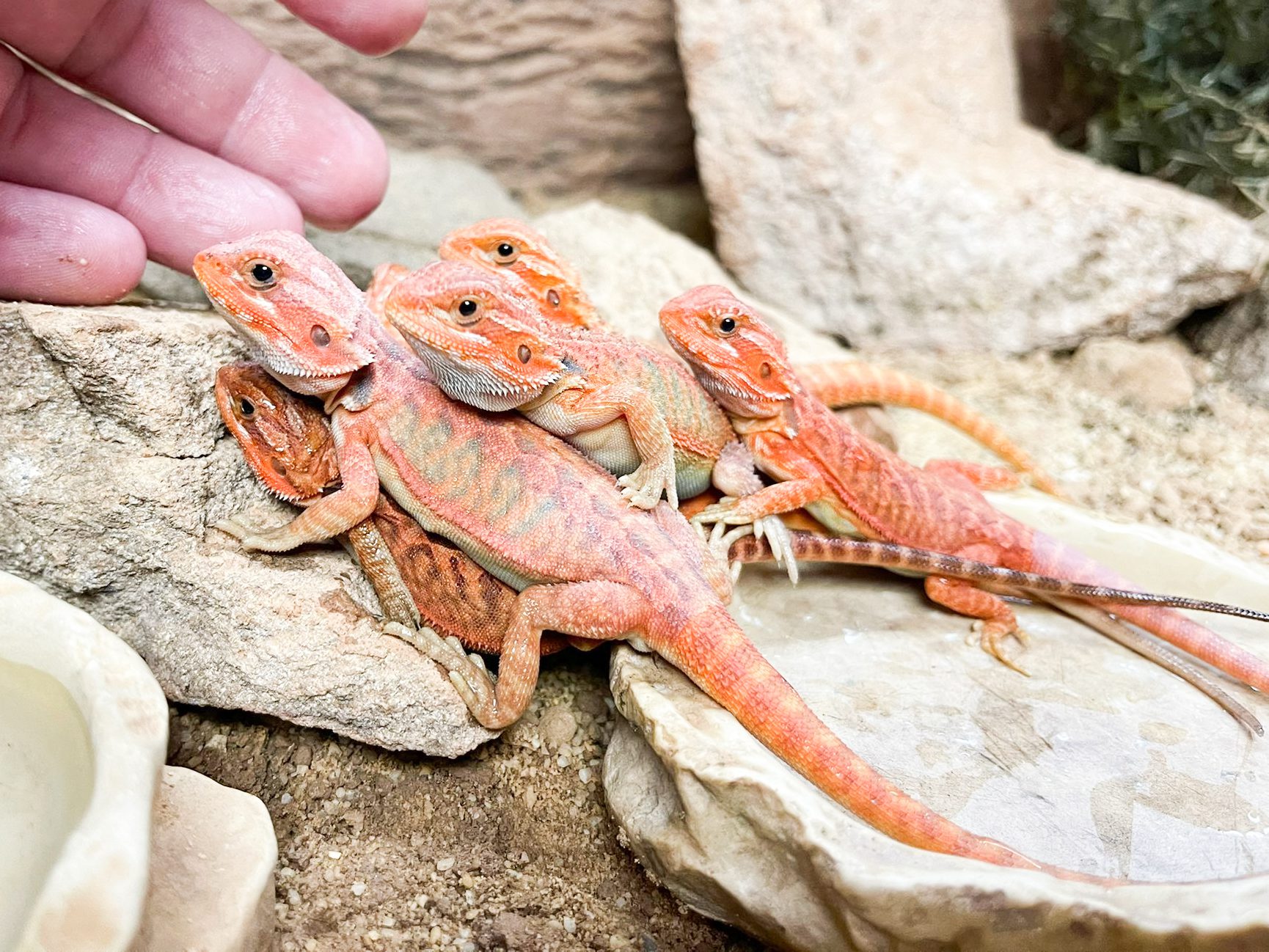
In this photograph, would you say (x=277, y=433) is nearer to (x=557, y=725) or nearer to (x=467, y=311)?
(x=467, y=311)

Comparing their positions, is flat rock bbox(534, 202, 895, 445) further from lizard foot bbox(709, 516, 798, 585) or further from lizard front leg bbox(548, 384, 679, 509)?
lizard foot bbox(709, 516, 798, 585)

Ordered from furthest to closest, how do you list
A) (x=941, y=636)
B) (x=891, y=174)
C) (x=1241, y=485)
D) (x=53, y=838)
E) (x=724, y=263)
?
(x=724, y=263)
(x=891, y=174)
(x=1241, y=485)
(x=941, y=636)
(x=53, y=838)

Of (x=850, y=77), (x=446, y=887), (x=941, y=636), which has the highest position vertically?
(x=850, y=77)

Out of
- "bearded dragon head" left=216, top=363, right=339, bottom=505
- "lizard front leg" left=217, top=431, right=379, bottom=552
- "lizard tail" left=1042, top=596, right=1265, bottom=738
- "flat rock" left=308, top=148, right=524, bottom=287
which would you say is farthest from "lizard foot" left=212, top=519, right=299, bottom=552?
"lizard tail" left=1042, top=596, right=1265, bottom=738

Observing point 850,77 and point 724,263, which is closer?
point 850,77

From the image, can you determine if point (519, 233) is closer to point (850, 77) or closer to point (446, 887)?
point (446, 887)

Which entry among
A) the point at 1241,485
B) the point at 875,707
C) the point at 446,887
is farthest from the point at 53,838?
the point at 1241,485

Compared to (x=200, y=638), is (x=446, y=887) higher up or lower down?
lower down
